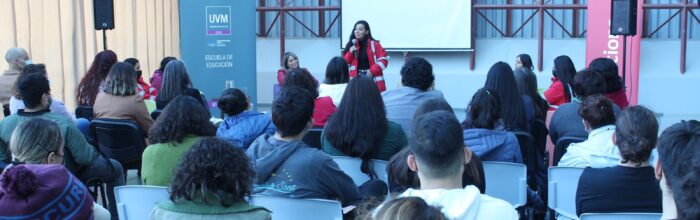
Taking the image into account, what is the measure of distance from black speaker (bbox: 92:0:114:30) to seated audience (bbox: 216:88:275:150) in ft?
13.2

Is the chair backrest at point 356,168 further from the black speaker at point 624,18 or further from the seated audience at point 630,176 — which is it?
the black speaker at point 624,18

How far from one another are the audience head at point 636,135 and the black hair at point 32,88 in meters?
2.81

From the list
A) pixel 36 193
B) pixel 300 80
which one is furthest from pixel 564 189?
pixel 36 193

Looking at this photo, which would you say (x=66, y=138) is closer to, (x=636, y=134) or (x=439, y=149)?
(x=439, y=149)

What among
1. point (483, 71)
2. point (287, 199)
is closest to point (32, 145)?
point (287, 199)

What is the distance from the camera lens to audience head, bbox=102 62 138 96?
5156mm

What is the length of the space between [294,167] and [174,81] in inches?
124

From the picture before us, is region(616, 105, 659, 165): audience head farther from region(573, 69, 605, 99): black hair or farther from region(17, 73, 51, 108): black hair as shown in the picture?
region(17, 73, 51, 108): black hair

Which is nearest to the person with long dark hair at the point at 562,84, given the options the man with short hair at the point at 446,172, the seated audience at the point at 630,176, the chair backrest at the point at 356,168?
the chair backrest at the point at 356,168

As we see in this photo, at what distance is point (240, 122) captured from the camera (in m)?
4.32

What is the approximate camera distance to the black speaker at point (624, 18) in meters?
7.31

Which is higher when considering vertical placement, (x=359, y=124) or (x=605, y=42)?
(x=605, y=42)

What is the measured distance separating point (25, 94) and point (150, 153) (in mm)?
999

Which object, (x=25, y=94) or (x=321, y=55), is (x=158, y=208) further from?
(x=321, y=55)
